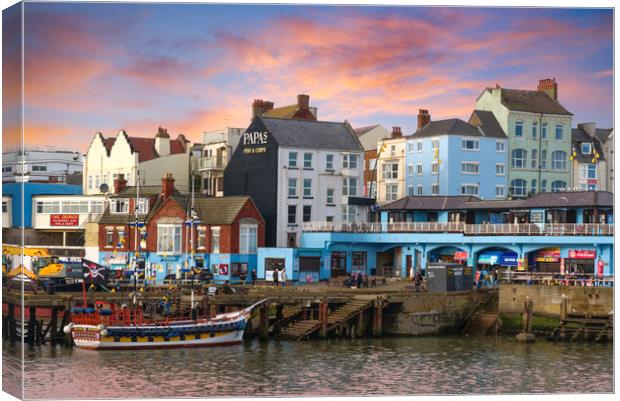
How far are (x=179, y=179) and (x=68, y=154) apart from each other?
49.6 ft

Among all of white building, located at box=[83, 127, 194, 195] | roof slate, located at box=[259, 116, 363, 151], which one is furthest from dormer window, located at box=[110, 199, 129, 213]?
roof slate, located at box=[259, 116, 363, 151]


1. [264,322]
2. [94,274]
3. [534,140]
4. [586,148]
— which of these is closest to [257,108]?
[534,140]

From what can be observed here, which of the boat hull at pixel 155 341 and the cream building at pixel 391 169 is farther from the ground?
the cream building at pixel 391 169

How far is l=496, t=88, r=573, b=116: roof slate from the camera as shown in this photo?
8388 centimetres

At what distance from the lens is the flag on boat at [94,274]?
195 ft

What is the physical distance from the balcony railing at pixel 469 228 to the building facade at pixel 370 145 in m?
14.0

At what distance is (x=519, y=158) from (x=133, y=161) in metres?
25.5

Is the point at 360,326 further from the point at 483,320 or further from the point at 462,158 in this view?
the point at 462,158

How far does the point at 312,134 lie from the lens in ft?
259

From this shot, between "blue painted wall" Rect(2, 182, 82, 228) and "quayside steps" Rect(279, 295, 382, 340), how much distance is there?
1336 centimetres

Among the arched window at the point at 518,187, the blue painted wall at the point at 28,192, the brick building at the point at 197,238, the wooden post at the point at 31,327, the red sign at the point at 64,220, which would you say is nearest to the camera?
the blue painted wall at the point at 28,192

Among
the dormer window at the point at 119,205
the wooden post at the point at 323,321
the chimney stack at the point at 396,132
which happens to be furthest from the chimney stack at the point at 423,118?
the wooden post at the point at 323,321

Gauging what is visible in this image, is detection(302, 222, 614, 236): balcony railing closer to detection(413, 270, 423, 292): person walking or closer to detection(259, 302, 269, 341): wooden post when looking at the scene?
detection(413, 270, 423, 292): person walking

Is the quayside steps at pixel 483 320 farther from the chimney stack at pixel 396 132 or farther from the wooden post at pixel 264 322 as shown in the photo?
the chimney stack at pixel 396 132
